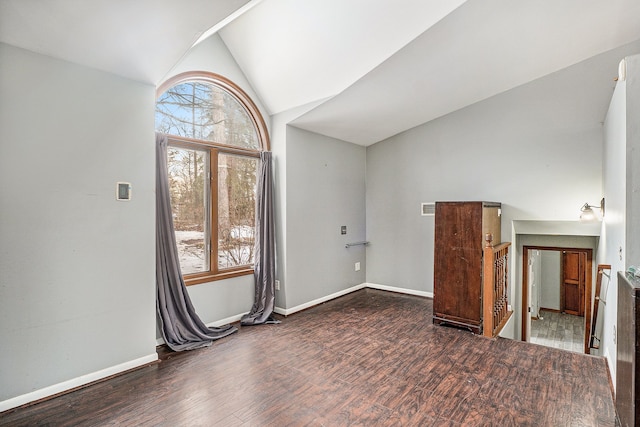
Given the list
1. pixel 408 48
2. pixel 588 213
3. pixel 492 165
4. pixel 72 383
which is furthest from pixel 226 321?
pixel 588 213

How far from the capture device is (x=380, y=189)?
19.2 feet

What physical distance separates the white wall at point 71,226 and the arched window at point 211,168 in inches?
21.0

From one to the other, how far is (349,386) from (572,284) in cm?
812

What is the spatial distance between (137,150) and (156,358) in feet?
6.31

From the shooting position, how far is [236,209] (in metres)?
4.19

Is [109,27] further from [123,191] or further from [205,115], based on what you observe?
[205,115]

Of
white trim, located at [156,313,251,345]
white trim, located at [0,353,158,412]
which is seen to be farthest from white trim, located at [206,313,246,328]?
white trim, located at [0,353,158,412]

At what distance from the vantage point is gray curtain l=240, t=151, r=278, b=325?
169 inches

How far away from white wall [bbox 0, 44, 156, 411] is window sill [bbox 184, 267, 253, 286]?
61 cm

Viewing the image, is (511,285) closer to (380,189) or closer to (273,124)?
(380,189)

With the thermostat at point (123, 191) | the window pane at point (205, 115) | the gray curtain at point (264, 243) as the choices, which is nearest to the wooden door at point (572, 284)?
the gray curtain at point (264, 243)

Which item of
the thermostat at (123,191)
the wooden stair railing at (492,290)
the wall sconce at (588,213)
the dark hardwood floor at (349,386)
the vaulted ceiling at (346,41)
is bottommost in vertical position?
the dark hardwood floor at (349,386)

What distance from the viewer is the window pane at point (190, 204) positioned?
3588 millimetres

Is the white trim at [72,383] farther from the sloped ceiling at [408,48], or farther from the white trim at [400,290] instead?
the white trim at [400,290]
